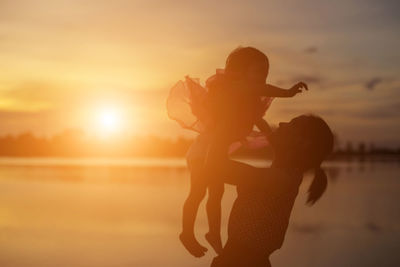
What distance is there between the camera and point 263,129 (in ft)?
12.6

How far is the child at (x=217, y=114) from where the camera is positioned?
3455 mm

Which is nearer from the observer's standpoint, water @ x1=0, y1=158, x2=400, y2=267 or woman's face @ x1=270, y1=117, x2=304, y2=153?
woman's face @ x1=270, y1=117, x2=304, y2=153

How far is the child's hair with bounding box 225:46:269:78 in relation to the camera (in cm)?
381

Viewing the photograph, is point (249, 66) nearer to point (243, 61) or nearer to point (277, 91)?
point (243, 61)

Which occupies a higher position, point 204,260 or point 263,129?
point 263,129

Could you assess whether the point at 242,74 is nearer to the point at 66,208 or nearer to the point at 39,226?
the point at 39,226

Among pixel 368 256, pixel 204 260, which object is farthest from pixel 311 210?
pixel 204 260

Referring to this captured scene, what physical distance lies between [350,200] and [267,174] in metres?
17.7

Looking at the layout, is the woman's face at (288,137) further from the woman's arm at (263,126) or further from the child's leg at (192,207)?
the child's leg at (192,207)

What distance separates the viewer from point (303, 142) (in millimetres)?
3453

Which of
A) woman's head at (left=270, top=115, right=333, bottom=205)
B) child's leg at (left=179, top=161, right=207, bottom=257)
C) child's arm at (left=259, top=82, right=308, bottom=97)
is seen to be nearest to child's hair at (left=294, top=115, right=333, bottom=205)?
woman's head at (left=270, top=115, right=333, bottom=205)

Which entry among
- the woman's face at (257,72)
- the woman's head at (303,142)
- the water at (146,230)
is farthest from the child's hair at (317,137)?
the water at (146,230)

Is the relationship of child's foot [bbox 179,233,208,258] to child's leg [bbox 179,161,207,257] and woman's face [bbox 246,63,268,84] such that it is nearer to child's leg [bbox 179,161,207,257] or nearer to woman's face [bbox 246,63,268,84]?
child's leg [bbox 179,161,207,257]

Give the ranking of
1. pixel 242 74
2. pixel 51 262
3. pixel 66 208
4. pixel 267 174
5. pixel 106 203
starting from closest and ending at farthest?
1. pixel 267 174
2. pixel 242 74
3. pixel 51 262
4. pixel 66 208
5. pixel 106 203
